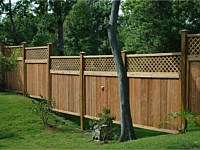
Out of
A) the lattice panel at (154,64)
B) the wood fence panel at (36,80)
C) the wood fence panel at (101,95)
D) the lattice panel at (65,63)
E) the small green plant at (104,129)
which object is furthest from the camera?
the wood fence panel at (36,80)

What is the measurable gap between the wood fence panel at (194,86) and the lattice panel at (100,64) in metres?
2.55

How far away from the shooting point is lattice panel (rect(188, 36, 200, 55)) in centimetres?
837

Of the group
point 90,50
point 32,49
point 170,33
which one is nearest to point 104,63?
point 32,49

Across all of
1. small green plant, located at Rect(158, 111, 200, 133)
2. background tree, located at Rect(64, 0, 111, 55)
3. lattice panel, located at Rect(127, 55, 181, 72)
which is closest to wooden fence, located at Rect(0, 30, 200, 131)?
lattice panel, located at Rect(127, 55, 181, 72)

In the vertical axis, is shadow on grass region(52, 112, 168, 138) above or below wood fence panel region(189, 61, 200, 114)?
below

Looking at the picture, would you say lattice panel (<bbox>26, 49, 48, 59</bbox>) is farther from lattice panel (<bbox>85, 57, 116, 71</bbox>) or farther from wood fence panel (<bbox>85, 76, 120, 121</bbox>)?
wood fence panel (<bbox>85, 76, 120, 121</bbox>)

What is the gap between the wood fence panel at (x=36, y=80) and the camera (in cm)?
1383

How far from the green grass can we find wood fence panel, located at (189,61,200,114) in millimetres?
533

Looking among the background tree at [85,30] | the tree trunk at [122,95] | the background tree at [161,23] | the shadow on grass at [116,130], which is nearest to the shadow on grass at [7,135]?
the shadow on grass at [116,130]

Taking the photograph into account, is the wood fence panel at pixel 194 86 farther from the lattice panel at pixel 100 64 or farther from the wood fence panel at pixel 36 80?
the wood fence panel at pixel 36 80

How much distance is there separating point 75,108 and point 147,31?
17714 mm

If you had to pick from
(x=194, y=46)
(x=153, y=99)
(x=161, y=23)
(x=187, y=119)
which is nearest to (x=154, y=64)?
(x=153, y=99)

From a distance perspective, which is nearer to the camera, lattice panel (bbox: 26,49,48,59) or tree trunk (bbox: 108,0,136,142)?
tree trunk (bbox: 108,0,136,142)

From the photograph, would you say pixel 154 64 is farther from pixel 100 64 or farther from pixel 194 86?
pixel 100 64
